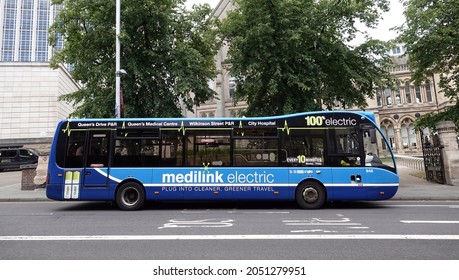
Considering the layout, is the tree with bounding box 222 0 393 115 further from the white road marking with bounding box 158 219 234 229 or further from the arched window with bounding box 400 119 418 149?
the arched window with bounding box 400 119 418 149

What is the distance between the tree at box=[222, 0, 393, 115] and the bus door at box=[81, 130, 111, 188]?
7.98 metres

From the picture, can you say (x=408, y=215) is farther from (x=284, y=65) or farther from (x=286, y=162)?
(x=284, y=65)

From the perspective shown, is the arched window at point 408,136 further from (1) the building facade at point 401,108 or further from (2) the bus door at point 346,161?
(2) the bus door at point 346,161

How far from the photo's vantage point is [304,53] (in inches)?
603

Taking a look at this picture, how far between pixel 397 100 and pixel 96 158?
52.4 m

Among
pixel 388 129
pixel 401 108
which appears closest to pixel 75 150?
pixel 388 129

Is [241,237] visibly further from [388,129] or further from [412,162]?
[388,129]

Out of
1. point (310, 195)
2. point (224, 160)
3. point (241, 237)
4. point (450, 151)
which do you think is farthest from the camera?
point (450, 151)

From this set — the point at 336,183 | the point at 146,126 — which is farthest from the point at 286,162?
the point at 146,126

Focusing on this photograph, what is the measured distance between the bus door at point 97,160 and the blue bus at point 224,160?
3 cm

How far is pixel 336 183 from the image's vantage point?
31.4 feet

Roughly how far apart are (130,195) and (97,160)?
166 cm

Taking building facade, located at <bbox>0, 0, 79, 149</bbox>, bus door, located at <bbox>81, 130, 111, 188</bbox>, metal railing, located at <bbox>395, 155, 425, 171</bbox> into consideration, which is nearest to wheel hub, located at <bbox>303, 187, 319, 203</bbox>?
bus door, located at <bbox>81, 130, 111, 188</bbox>

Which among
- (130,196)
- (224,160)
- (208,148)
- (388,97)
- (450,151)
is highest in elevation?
(388,97)
